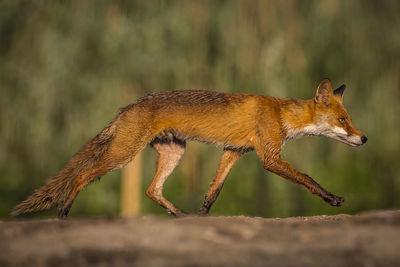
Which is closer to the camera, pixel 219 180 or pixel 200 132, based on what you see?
pixel 200 132

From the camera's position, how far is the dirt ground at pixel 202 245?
3785 mm

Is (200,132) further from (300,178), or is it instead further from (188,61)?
(188,61)

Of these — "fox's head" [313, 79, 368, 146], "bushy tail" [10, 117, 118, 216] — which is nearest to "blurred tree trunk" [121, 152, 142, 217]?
"bushy tail" [10, 117, 118, 216]

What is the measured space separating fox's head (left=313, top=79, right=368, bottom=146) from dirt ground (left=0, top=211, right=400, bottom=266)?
2486 mm

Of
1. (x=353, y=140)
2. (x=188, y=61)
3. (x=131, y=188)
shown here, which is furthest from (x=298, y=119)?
(x=131, y=188)

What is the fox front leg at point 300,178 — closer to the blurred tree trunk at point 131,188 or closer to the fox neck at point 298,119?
the fox neck at point 298,119

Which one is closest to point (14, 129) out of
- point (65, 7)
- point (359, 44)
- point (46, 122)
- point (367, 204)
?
point (46, 122)

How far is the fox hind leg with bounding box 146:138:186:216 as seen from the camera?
7.23 meters

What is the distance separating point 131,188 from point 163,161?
5.76 meters

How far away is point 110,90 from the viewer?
1213 centimetres

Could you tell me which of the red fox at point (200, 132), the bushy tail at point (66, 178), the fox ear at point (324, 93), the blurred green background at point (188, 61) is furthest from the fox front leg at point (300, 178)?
the blurred green background at point (188, 61)

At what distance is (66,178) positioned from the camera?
22.5ft

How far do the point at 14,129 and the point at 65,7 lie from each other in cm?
302

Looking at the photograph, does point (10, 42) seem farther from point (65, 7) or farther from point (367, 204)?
point (367, 204)
